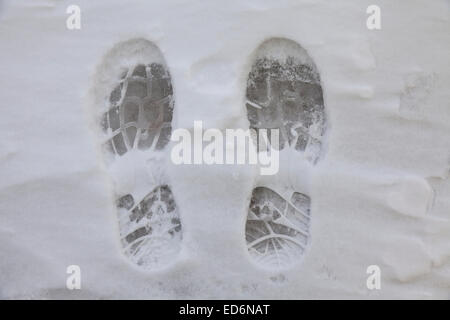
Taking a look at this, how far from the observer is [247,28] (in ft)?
4.49

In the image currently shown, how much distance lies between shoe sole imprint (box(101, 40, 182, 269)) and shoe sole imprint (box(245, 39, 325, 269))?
0.51 feet

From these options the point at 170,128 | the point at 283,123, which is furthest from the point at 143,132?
the point at 283,123

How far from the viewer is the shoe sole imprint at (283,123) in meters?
1.38

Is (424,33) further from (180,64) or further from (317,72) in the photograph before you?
(180,64)

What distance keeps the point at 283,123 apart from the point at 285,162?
0.08 meters

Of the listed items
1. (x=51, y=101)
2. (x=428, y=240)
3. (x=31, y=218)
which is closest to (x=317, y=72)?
(x=428, y=240)

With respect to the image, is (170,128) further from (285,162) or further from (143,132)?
(285,162)

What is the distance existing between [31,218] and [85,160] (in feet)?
0.51

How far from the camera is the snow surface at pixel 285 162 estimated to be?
136 centimetres

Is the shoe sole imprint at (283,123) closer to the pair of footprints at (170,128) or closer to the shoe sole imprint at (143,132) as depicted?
the pair of footprints at (170,128)

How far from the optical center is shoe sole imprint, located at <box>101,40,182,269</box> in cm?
141

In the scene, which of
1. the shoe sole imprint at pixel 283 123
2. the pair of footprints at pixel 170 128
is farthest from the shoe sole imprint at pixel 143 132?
the shoe sole imprint at pixel 283 123

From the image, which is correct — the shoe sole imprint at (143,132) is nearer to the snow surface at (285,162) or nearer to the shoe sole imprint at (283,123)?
the snow surface at (285,162)
